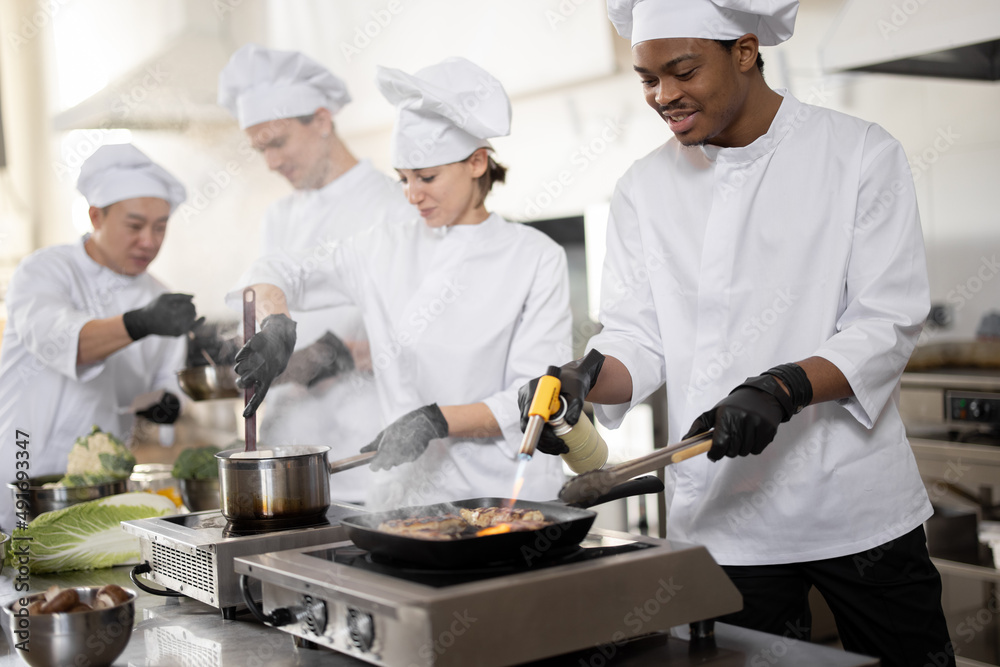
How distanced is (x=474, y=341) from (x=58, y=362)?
177 cm

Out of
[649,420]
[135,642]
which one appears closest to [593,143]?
[649,420]

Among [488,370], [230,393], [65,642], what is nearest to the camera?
[65,642]

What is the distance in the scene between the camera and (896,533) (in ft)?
5.42

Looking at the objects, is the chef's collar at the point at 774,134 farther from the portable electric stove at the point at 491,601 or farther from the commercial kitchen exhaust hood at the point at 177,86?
the commercial kitchen exhaust hood at the point at 177,86

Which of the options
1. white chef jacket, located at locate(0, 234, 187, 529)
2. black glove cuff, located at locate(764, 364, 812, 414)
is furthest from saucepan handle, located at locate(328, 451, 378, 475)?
white chef jacket, located at locate(0, 234, 187, 529)

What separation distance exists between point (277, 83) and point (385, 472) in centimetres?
143

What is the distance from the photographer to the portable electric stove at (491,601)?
1.07 meters

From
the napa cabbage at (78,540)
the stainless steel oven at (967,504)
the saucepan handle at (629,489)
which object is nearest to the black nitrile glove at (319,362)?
the napa cabbage at (78,540)

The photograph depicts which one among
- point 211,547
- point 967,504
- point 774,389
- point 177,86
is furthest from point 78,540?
point 967,504

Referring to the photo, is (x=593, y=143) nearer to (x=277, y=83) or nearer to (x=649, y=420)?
(x=649, y=420)

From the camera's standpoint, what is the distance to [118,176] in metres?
3.39

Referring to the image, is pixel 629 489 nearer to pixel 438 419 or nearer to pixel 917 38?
pixel 438 419

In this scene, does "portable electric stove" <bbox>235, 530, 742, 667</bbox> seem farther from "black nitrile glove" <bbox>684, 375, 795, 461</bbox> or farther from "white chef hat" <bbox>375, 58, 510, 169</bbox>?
"white chef hat" <bbox>375, 58, 510, 169</bbox>

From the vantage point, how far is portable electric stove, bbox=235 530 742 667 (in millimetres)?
1074
